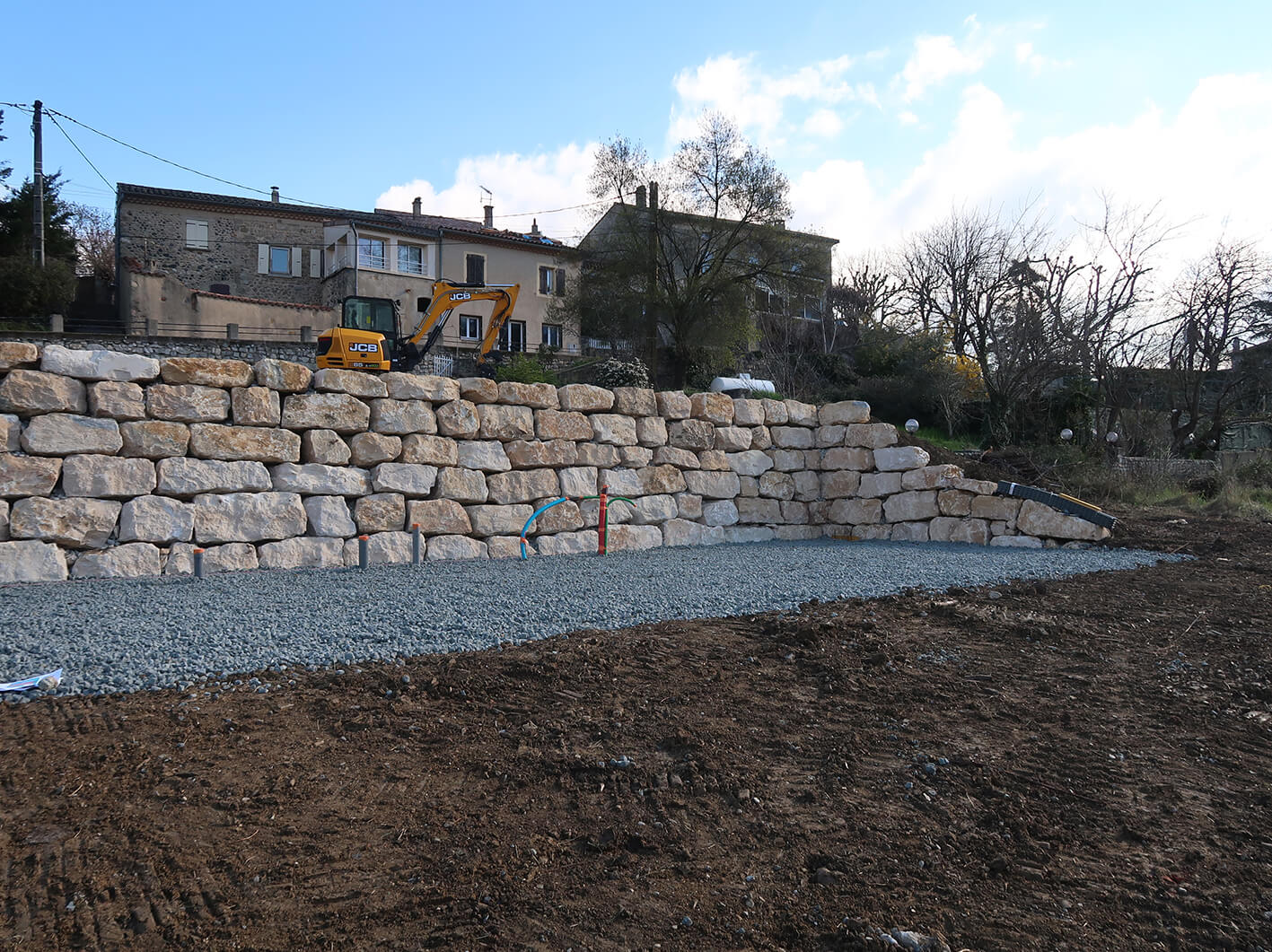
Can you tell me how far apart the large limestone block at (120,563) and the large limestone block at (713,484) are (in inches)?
228

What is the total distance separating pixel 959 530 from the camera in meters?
10.0

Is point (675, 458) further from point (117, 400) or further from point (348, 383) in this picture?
point (117, 400)

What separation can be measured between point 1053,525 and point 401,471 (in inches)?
303

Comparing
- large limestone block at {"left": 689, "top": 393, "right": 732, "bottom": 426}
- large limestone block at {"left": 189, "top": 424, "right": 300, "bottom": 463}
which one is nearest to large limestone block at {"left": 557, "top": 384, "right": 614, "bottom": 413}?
large limestone block at {"left": 689, "top": 393, "right": 732, "bottom": 426}

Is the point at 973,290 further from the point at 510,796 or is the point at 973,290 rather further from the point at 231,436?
the point at 510,796

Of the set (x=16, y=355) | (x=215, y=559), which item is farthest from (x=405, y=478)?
(x=16, y=355)

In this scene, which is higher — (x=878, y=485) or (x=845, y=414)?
(x=845, y=414)

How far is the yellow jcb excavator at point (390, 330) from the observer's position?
43.2 ft

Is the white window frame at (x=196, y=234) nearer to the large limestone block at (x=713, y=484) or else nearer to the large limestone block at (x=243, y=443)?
the large limestone block at (x=243, y=443)

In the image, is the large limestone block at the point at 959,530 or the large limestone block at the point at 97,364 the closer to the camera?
the large limestone block at the point at 97,364

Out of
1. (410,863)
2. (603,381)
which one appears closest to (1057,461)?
(603,381)

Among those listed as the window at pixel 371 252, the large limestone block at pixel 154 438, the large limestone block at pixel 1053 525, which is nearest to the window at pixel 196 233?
the window at pixel 371 252

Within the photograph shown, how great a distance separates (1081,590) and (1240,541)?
4290 millimetres

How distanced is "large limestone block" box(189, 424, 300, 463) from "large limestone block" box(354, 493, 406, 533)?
29.7 inches
